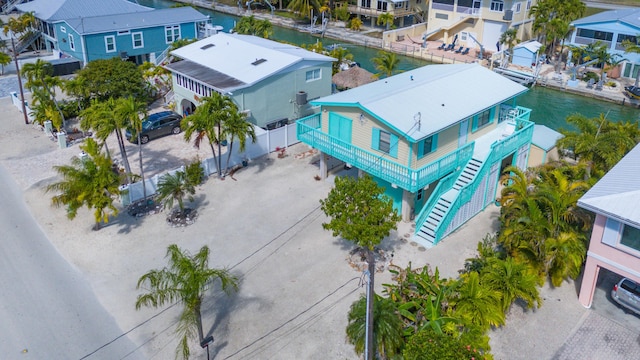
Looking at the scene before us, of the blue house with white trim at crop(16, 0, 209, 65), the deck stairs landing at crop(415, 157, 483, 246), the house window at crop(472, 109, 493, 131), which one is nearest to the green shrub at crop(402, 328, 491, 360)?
the deck stairs landing at crop(415, 157, 483, 246)

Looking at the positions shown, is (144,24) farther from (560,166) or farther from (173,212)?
(560,166)

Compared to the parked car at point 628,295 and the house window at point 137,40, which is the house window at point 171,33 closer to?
the house window at point 137,40

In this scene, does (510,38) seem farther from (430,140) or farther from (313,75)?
(430,140)

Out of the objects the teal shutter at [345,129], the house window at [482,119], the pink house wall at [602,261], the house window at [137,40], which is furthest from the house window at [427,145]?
the house window at [137,40]

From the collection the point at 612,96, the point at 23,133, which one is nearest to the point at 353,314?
the point at 23,133

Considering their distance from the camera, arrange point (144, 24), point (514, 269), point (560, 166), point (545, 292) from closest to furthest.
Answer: point (514, 269), point (545, 292), point (560, 166), point (144, 24)
